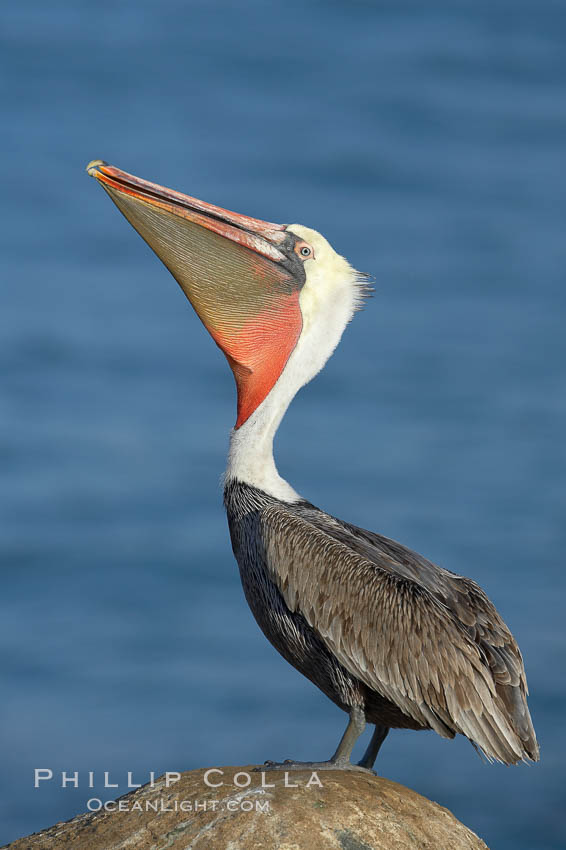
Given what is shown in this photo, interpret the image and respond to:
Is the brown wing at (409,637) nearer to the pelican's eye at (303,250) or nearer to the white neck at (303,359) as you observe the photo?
the white neck at (303,359)

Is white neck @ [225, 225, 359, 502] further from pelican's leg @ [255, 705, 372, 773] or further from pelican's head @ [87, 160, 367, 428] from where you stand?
pelican's leg @ [255, 705, 372, 773]

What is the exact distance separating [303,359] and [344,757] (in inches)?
99.1

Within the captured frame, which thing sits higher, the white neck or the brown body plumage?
the white neck

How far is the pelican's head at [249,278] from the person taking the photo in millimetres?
7727

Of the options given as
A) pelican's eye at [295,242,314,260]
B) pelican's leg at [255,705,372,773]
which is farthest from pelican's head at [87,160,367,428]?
pelican's leg at [255,705,372,773]

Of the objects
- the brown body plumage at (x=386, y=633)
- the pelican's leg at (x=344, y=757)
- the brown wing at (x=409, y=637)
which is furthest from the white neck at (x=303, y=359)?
the pelican's leg at (x=344, y=757)

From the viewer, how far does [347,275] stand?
803 centimetres

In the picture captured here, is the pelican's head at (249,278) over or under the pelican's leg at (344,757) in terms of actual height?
over

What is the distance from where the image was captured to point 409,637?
688cm

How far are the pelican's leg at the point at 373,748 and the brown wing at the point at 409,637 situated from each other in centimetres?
50

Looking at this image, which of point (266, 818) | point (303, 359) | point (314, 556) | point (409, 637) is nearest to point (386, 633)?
point (409, 637)

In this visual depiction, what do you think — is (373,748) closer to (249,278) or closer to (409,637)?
(409,637)

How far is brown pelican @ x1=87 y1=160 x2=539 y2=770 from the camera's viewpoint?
6.80 m

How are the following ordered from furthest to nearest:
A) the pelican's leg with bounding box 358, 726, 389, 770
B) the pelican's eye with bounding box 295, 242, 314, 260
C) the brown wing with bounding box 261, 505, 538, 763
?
the pelican's eye with bounding box 295, 242, 314, 260
the pelican's leg with bounding box 358, 726, 389, 770
the brown wing with bounding box 261, 505, 538, 763
